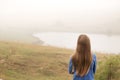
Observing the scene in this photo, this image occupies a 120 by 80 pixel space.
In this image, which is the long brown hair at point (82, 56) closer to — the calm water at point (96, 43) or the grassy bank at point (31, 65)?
the grassy bank at point (31, 65)

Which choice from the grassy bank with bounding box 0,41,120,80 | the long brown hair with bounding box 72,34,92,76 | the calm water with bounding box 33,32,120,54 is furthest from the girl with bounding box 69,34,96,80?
the calm water with bounding box 33,32,120,54

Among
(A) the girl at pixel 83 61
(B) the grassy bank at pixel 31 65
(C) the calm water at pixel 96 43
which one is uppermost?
(A) the girl at pixel 83 61

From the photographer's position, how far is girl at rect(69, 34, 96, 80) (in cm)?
901

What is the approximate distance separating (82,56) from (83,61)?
0.15 m

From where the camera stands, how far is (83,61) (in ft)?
30.0

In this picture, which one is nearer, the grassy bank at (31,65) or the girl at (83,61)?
the girl at (83,61)

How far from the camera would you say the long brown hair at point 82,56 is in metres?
8.99

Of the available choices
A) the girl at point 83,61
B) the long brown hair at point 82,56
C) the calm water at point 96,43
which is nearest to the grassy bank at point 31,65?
the girl at point 83,61

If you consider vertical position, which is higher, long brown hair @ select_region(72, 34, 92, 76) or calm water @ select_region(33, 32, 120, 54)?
long brown hair @ select_region(72, 34, 92, 76)

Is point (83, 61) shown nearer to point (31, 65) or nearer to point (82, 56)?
point (82, 56)

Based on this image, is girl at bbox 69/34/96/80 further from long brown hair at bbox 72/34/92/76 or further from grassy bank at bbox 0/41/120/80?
grassy bank at bbox 0/41/120/80

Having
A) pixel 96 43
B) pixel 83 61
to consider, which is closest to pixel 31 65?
pixel 83 61

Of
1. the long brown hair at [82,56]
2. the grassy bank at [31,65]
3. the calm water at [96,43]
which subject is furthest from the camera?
the calm water at [96,43]

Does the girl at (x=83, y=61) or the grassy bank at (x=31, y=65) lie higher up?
the girl at (x=83, y=61)
